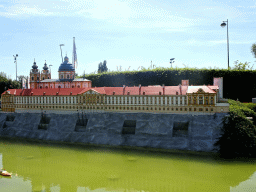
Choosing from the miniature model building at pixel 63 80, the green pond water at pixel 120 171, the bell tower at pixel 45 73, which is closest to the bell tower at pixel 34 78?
the miniature model building at pixel 63 80

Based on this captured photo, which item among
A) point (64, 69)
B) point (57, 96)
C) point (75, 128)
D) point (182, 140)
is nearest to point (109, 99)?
point (75, 128)

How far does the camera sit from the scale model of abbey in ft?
140

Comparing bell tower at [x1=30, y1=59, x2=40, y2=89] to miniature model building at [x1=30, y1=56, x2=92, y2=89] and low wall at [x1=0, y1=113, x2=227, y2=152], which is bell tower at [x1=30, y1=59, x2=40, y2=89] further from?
low wall at [x1=0, y1=113, x2=227, y2=152]

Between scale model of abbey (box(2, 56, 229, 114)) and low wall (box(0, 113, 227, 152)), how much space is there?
1.58 m

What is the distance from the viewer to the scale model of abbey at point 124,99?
4256 centimetres

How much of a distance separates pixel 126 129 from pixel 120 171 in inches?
538

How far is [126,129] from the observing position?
44094 millimetres

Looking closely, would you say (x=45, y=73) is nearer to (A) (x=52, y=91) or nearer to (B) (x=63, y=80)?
(B) (x=63, y=80)

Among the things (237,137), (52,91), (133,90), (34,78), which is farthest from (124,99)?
(34,78)

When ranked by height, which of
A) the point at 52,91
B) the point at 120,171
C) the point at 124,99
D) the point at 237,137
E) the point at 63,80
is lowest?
the point at 120,171

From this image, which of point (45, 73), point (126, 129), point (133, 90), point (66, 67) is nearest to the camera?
point (126, 129)

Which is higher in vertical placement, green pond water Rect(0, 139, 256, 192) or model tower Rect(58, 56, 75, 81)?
model tower Rect(58, 56, 75, 81)

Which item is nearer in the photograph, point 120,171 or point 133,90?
point 120,171

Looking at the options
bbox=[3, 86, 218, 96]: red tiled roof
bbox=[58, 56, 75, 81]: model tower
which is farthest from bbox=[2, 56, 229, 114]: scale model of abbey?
bbox=[58, 56, 75, 81]: model tower
